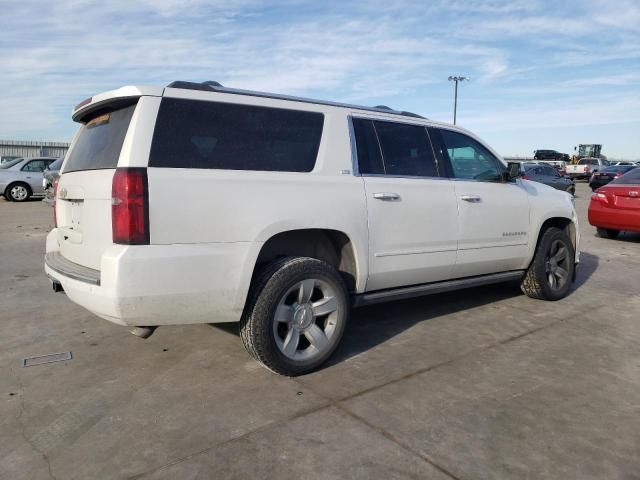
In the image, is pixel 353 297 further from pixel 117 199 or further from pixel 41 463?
pixel 41 463

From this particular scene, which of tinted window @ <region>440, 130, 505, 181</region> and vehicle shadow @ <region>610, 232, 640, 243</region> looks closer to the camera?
tinted window @ <region>440, 130, 505, 181</region>

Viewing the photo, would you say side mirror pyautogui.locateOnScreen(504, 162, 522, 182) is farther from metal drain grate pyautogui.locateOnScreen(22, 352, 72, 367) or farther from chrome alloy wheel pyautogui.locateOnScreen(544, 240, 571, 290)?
metal drain grate pyautogui.locateOnScreen(22, 352, 72, 367)

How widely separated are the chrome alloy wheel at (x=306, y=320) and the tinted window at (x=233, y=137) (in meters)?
0.83

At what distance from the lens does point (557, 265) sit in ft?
19.0

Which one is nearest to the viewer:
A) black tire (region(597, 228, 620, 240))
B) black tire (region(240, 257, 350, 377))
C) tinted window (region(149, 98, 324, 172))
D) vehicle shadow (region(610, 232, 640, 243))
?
tinted window (region(149, 98, 324, 172))

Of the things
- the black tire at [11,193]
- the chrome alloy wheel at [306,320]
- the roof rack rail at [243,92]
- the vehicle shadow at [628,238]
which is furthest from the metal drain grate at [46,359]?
the black tire at [11,193]

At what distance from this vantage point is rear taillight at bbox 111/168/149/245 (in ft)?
9.78

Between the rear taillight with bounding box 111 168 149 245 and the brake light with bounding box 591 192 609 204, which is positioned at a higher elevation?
the rear taillight with bounding box 111 168 149 245

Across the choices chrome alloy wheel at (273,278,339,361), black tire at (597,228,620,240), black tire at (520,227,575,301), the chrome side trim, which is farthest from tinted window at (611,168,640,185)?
the chrome side trim

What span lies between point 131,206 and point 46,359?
1709mm

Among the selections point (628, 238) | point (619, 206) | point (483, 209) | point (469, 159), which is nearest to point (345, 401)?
point (483, 209)

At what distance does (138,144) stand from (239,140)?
25.4 inches

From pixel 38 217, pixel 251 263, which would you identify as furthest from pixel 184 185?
pixel 38 217

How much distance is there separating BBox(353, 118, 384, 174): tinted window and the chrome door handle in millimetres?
188
